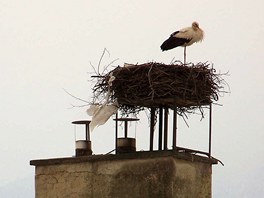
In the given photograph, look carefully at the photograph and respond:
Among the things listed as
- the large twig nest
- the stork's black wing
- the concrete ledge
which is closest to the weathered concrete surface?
the concrete ledge

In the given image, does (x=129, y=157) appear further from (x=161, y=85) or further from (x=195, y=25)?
(x=195, y=25)

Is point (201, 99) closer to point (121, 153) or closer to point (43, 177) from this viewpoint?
point (121, 153)

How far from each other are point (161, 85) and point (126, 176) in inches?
49.0

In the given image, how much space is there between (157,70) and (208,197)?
175 cm

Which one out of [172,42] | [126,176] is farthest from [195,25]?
[126,176]

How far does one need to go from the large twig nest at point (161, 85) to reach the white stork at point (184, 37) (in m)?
1.71

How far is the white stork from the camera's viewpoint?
1480 centimetres

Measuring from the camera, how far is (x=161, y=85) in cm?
1255

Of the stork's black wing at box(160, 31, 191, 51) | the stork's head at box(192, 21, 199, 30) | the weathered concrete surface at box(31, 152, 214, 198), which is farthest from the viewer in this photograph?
the stork's head at box(192, 21, 199, 30)

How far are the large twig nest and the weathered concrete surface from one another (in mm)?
804

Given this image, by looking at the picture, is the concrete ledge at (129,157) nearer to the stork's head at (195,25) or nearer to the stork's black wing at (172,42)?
the stork's black wing at (172,42)

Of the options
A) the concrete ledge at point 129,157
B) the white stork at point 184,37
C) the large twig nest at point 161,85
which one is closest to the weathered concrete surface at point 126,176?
the concrete ledge at point 129,157

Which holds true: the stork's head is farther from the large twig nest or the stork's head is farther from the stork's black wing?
the large twig nest

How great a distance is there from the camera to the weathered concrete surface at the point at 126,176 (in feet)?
39.2
